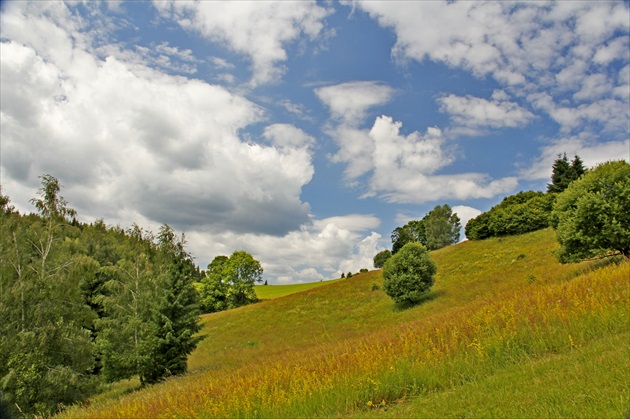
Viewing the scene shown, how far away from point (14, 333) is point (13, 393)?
2.40 meters

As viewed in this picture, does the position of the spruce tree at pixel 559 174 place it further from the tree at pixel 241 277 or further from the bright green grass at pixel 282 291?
the tree at pixel 241 277

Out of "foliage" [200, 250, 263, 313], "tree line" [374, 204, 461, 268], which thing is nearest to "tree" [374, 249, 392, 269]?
"tree line" [374, 204, 461, 268]

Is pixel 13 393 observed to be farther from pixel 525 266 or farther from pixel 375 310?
pixel 525 266

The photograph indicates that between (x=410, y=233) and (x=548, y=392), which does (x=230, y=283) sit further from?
(x=548, y=392)

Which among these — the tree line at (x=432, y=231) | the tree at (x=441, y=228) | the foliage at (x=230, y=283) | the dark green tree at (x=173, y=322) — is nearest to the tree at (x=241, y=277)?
the foliage at (x=230, y=283)

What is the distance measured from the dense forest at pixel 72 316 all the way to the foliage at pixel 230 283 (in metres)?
47.8

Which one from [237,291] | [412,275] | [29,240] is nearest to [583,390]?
[29,240]

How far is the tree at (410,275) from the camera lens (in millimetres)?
30547

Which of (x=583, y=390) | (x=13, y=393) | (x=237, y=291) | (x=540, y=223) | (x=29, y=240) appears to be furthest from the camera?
(x=237, y=291)

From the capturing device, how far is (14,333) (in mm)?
15180

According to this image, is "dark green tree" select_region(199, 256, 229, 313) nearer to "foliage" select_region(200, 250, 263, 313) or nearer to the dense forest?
"foliage" select_region(200, 250, 263, 313)

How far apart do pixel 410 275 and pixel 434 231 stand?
58.8 metres

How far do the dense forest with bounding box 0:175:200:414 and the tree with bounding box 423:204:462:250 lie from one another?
72.1 metres

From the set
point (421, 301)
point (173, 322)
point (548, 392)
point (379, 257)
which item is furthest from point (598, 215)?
point (379, 257)
